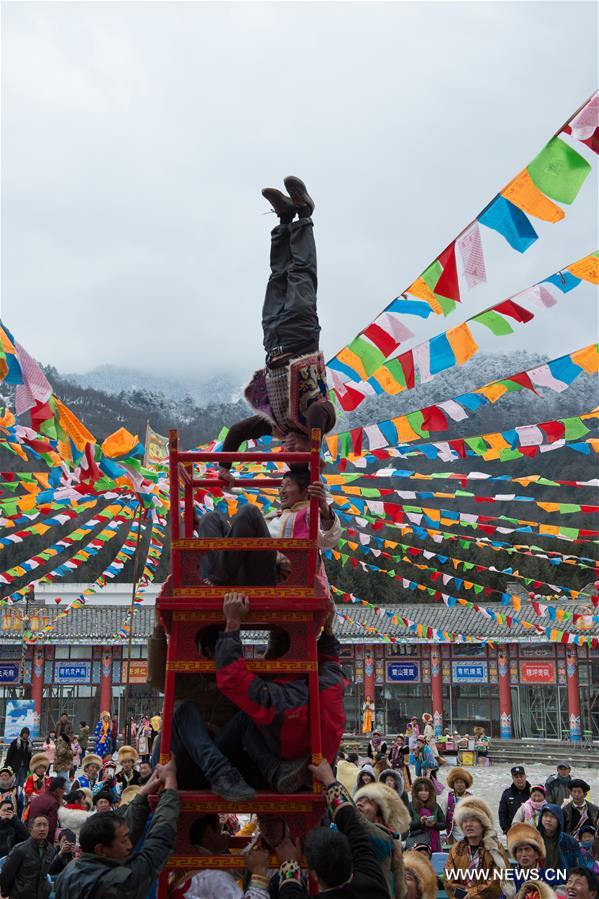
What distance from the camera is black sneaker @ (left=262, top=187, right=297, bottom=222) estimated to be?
5867 millimetres

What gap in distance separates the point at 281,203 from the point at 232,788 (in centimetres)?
368

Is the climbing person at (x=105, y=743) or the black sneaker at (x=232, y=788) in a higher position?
the black sneaker at (x=232, y=788)

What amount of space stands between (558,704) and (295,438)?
30.7 metres

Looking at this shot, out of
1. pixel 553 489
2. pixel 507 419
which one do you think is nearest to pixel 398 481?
pixel 553 489

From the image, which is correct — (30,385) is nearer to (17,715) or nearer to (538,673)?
(17,715)

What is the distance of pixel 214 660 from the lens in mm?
4352

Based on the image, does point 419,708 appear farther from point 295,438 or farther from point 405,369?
point 295,438

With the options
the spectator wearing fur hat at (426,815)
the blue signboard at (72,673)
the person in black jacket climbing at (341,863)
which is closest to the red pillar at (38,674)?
the blue signboard at (72,673)

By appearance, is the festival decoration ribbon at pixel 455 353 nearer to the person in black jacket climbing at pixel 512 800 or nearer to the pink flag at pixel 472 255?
the pink flag at pixel 472 255

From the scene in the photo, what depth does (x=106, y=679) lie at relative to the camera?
3438 centimetres

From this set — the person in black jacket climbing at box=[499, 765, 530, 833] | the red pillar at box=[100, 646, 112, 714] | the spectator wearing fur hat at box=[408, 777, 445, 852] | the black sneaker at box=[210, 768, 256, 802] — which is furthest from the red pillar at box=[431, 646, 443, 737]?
the black sneaker at box=[210, 768, 256, 802]

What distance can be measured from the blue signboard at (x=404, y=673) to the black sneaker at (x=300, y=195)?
3100cm

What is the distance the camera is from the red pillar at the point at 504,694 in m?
33.3

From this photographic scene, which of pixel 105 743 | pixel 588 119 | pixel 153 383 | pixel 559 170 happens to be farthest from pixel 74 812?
pixel 153 383
